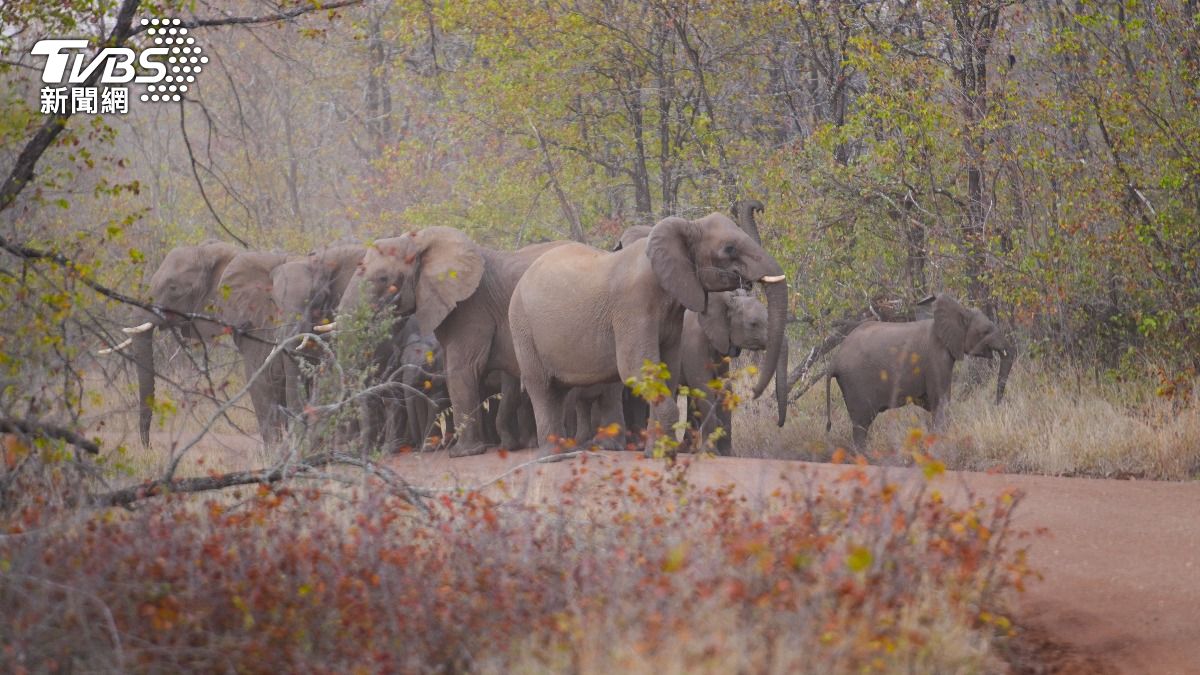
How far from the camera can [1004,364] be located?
1634cm

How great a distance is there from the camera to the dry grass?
1334 centimetres

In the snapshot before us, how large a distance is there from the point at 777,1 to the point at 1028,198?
169 inches

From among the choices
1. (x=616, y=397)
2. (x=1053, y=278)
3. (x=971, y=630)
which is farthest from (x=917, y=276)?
(x=971, y=630)

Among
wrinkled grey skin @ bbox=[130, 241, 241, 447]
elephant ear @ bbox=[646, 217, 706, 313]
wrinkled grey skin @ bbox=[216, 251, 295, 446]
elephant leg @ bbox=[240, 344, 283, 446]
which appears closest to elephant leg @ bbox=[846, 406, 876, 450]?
elephant ear @ bbox=[646, 217, 706, 313]

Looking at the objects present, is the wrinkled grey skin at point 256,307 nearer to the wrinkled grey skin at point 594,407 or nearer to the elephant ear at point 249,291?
the elephant ear at point 249,291

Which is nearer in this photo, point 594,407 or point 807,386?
point 594,407

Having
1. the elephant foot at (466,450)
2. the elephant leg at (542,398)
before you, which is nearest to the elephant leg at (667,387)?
the elephant leg at (542,398)

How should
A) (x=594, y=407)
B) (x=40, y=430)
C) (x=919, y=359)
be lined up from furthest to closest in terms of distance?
(x=919, y=359) → (x=594, y=407) → (x=40, y=430)

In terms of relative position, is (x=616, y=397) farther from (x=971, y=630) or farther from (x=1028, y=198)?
(x=971, y=630)

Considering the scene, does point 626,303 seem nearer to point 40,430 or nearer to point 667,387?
point 667,387

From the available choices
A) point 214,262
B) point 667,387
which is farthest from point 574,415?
point 214,262

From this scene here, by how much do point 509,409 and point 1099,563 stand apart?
23.5ft

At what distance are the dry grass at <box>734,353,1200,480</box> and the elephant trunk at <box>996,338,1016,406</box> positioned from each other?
0.12 m

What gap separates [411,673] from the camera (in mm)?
6895
